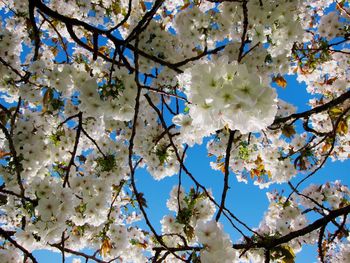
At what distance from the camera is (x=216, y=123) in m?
1.83

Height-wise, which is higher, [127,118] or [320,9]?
[320,9]

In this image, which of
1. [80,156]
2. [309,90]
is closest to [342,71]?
[309,90]

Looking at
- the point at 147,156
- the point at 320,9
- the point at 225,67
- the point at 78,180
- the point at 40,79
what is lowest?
the point at 225,67

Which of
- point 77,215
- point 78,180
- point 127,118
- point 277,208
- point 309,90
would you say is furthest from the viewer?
point 309,90

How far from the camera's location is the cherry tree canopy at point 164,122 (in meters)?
2.13

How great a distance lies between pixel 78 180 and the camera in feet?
13.6

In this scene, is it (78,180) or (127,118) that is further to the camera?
(78,180)

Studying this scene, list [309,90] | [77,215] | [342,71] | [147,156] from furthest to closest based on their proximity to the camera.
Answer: [309,90] < [342,71] < [147,156] < [77,215]

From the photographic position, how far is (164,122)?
317 cm

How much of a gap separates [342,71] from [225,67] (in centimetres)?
546

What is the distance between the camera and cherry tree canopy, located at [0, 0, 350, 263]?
2129 mm

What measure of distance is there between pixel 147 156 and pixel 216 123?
2.80 meters

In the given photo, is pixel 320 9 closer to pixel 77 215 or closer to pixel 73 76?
pixel 73 76

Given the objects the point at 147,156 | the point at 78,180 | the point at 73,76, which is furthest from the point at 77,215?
the point at 73,76
